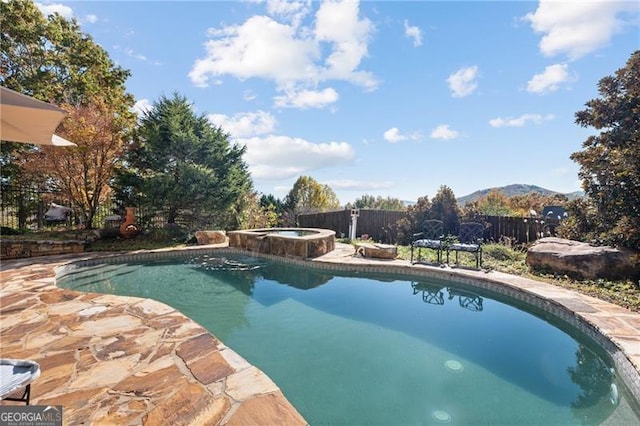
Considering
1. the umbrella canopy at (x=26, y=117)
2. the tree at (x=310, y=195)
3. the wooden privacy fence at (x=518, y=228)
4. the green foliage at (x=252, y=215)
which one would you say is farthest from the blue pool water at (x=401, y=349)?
the tree at (x=310, y=195)

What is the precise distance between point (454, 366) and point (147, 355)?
10.4 feet

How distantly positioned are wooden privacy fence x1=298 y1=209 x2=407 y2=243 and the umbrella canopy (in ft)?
32.2

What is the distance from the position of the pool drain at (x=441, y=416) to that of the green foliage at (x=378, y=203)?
1267 centimetres

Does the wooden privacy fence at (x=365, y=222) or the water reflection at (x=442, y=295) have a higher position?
the wooden privacy fence at (x=365, y=222)

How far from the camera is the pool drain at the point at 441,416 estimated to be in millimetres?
2426

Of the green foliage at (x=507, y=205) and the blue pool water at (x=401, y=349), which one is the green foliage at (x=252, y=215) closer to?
the blue pool water at (x=401, y=349)

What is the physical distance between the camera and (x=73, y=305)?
160 inches

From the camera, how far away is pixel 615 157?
6246 millimetres

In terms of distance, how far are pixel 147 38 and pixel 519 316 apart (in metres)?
10.8

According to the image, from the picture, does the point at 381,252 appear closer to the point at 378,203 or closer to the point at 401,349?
the point at 401,349

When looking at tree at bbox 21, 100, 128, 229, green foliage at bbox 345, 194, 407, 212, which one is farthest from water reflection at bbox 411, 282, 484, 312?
tree at bbox 21, 100, 128, 229

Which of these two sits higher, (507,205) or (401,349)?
(507,205)

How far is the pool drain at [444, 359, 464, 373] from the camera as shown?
3.17m

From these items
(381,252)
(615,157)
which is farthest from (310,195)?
(615,157)
